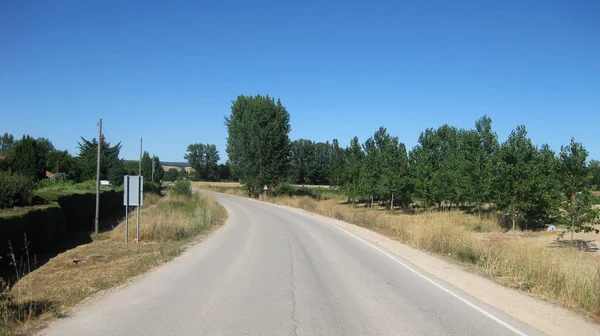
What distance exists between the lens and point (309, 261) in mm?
12289

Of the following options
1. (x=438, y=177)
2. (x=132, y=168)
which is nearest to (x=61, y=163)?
(x=132, y=168)

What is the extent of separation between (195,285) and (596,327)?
22.8ft

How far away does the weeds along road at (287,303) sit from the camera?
20.0ft

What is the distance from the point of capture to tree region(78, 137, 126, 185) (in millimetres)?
50188

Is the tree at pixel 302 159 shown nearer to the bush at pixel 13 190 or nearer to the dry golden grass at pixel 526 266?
the dry golden grass at pixel 526 266

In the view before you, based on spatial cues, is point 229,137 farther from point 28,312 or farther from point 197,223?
point 28,312

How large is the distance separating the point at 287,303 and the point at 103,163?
163ft

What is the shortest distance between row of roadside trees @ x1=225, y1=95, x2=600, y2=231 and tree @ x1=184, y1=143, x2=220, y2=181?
234 ft

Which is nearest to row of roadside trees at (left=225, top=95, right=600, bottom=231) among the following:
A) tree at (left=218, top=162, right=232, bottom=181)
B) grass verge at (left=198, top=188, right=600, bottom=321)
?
grass verge at (left=198, top=188, right=600, bottom=321)

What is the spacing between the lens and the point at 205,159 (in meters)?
145

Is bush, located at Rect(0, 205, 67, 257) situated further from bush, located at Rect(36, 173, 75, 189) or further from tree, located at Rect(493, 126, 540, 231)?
tree, located at Rect(493, 126, 540, 231)

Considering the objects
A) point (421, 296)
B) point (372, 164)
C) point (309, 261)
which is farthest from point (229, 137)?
point (421, 296)

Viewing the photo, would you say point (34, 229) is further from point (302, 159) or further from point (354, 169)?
point (302, 159)

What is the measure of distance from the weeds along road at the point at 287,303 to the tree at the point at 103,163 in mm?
40702
